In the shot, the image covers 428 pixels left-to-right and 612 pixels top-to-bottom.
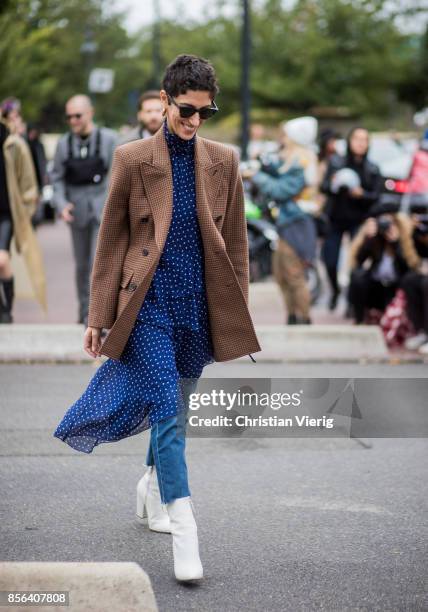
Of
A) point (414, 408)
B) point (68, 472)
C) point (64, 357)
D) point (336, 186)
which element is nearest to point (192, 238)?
point (68, 472)

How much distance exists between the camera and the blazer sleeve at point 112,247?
4516mm

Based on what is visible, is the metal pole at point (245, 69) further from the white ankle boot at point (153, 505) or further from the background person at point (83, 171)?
the white ankle boot at point (153, 505)

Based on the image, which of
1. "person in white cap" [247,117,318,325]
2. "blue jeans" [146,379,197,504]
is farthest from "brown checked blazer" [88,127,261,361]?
"person in white cap" [247,117,318,325]

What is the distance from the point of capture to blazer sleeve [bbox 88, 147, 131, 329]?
452cm

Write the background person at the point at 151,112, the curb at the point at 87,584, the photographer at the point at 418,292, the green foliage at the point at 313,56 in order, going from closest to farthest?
the curb at the point at 87,584
the background person at the point at 151,112
the photographer at the point at 418,292
the green foliage at the point at 313,56

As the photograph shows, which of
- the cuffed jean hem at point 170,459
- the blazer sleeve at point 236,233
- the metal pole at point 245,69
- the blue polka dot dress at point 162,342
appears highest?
the metal pole at point 245,69

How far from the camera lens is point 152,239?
4.49 metres

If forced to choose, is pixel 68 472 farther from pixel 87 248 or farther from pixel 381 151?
pixel 381 151

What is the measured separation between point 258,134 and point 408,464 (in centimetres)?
1397

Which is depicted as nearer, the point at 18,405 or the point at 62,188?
the point at 18,405

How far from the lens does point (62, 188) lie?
1023cm

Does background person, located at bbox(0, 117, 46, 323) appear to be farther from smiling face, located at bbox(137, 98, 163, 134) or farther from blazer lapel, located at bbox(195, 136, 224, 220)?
blazer lapel, located at bbox(195, 136, 224, 220)

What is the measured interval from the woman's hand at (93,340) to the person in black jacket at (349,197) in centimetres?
803

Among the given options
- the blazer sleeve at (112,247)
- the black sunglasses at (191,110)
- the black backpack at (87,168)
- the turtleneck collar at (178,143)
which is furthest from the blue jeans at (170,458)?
the black backpack at (87,168)
